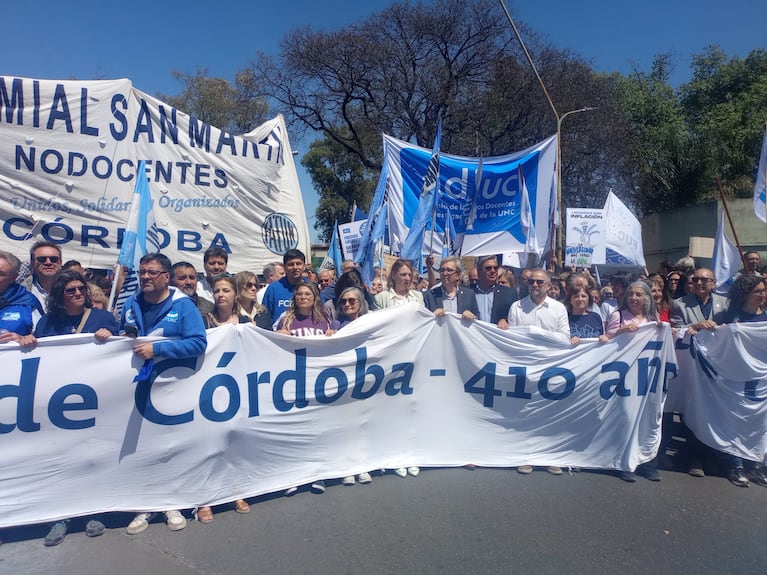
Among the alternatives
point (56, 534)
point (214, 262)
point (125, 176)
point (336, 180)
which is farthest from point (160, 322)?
point (336, 180)

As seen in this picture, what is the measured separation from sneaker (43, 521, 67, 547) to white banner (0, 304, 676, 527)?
76mm

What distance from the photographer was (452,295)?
5387mm

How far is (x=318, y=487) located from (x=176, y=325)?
153 centimetres

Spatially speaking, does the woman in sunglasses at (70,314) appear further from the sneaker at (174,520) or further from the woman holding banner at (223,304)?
the woman holding banner at (223,304)

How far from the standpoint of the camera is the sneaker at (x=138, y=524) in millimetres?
3639

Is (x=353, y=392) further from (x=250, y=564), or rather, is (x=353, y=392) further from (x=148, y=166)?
(x=148, y=166)

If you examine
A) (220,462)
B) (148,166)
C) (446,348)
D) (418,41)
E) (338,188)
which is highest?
(418,41)

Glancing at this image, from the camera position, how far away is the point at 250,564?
10.8 ft

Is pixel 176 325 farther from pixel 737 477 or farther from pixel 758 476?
pixel 758 476

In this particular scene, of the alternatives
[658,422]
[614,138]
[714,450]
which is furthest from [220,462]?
[614,138]

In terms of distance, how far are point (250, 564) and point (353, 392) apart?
1.48 m

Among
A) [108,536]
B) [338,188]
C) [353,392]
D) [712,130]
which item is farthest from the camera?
[338,188]

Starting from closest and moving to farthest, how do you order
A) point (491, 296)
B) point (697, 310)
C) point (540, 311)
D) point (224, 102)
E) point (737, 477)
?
1. point (737, 477)
2. point (540, 311)
3. point (697, 310)
4. point (491, 296)
5. point (224, 102)

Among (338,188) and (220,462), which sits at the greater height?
(338,188)
